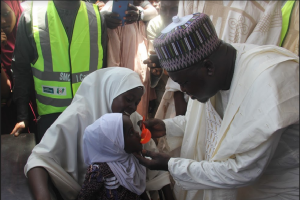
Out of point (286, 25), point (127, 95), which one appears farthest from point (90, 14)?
point (286, 25)

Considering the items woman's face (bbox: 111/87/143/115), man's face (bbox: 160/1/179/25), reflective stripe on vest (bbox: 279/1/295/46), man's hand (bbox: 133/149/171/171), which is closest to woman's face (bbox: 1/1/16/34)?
woman's face (bbox: 111/87/143/115)

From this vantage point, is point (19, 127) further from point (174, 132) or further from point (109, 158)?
point (174, 132)

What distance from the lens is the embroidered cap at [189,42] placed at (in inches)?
49.2

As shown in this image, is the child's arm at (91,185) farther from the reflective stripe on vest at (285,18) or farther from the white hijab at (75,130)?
the reflective stripe on vest at (285,18)

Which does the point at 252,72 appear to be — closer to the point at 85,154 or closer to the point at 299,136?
the point at 299,136

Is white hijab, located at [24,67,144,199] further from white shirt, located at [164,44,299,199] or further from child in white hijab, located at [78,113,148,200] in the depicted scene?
white shirt, located at [164,44,299,199]

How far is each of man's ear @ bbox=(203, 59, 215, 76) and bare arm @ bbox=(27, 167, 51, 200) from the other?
1.16 meters

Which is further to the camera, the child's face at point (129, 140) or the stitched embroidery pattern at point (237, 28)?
the stitched embroidery pattern at point (237, 28)

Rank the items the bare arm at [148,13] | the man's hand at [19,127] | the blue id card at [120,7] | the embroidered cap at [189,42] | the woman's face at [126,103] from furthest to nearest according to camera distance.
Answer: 1. the bare arm at [148,13]
2. the blue id card at [120,7]
3. the woman's face at [126,103]
4. the man's hand at [19,127]
5. the embroidered cap at [189,42]

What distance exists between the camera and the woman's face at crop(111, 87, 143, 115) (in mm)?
1823

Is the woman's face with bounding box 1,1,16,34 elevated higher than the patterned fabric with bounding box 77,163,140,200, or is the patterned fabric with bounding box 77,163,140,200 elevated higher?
the woman's face with bounding box 1,1,16,34

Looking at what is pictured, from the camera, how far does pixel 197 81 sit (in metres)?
1.35

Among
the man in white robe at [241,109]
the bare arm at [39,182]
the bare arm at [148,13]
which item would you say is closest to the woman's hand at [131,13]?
the bare arm at [148,13]

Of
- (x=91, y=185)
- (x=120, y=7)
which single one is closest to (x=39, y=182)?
(x=91, y=185)
